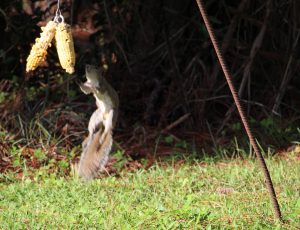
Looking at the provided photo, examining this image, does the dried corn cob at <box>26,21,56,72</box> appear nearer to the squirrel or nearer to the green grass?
the green grass

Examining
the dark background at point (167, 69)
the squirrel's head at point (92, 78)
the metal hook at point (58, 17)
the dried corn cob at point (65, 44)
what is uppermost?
the metal hook at point (58, 17)

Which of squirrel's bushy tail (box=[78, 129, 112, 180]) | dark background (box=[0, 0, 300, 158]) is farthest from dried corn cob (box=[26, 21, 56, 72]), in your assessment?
dark background (box=[0, 0, 300, 158])

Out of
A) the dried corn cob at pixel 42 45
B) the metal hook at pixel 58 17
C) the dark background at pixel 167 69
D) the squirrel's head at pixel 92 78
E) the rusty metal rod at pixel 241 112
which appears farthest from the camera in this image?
the dark background at pixel 167 69

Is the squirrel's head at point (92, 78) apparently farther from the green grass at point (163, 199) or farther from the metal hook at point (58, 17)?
the metal hook at point (58, 17)

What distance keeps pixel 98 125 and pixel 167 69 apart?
227 cm

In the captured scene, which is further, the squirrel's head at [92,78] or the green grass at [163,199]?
the squirrel's head at [92,78]

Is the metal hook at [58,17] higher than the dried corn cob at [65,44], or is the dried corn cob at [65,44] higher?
the metal hook at [58,17]

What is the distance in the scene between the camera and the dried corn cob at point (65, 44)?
4.65 m

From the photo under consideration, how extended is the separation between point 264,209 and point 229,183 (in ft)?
3.14

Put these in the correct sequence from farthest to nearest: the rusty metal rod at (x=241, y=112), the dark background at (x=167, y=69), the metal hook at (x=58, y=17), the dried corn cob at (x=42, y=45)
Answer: the dark background at (x=167, y=69), the dried corn cob at (x=42, y=45), the metal hook at (x=58, y=17), the rusty metal rod at (x=241, y=112)

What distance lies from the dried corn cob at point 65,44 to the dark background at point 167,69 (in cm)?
308

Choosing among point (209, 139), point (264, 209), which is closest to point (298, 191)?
point (264, 209)

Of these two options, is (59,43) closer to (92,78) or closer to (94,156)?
(92,78)

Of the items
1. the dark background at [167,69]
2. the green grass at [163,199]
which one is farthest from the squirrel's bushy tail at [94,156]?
the dark background at [167,69]
